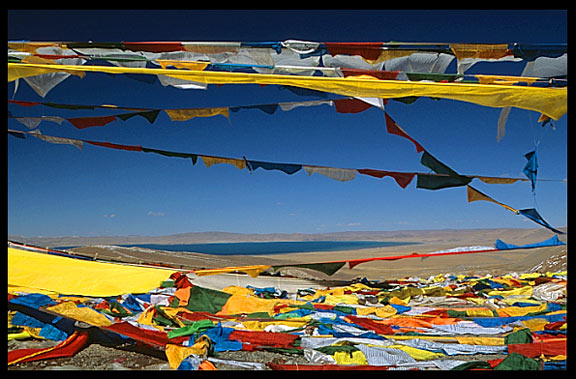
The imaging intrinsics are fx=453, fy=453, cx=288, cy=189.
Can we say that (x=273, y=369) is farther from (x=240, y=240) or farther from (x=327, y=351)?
(x=240, y=240)

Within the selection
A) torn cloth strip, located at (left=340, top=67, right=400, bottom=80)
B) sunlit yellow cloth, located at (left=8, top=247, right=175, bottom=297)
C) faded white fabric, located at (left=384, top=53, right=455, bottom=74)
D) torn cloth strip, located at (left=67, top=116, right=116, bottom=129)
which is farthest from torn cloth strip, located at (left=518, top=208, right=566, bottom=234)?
torn cloth strip, located at (left=67, top=116, right=116, bottom=129)

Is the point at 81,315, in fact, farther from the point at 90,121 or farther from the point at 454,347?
the point at 454,347

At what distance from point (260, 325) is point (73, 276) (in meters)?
1.75

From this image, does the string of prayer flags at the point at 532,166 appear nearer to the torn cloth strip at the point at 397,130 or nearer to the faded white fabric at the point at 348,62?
the torn cloth strip at the point at 397,130

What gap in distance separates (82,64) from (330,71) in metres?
1.87

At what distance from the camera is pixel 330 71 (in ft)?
11.1

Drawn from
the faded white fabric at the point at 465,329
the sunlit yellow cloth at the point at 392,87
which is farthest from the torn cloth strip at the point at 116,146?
the faded white fabric at the point at 465,329

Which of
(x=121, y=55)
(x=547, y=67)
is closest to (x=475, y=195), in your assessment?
(x=547, y=67)

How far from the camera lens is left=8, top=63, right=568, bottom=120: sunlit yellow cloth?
2842mm

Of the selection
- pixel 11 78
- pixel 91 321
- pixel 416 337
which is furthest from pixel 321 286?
pixel 11 78

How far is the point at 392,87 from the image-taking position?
294cm

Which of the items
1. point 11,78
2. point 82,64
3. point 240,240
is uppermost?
point 82,64

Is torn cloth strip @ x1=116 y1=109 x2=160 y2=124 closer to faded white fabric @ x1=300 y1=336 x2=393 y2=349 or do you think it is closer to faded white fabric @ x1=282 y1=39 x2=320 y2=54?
faded white fabric @ x1=282 y1=39 x2=320 y2=54

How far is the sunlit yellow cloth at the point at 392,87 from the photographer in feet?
9.32
